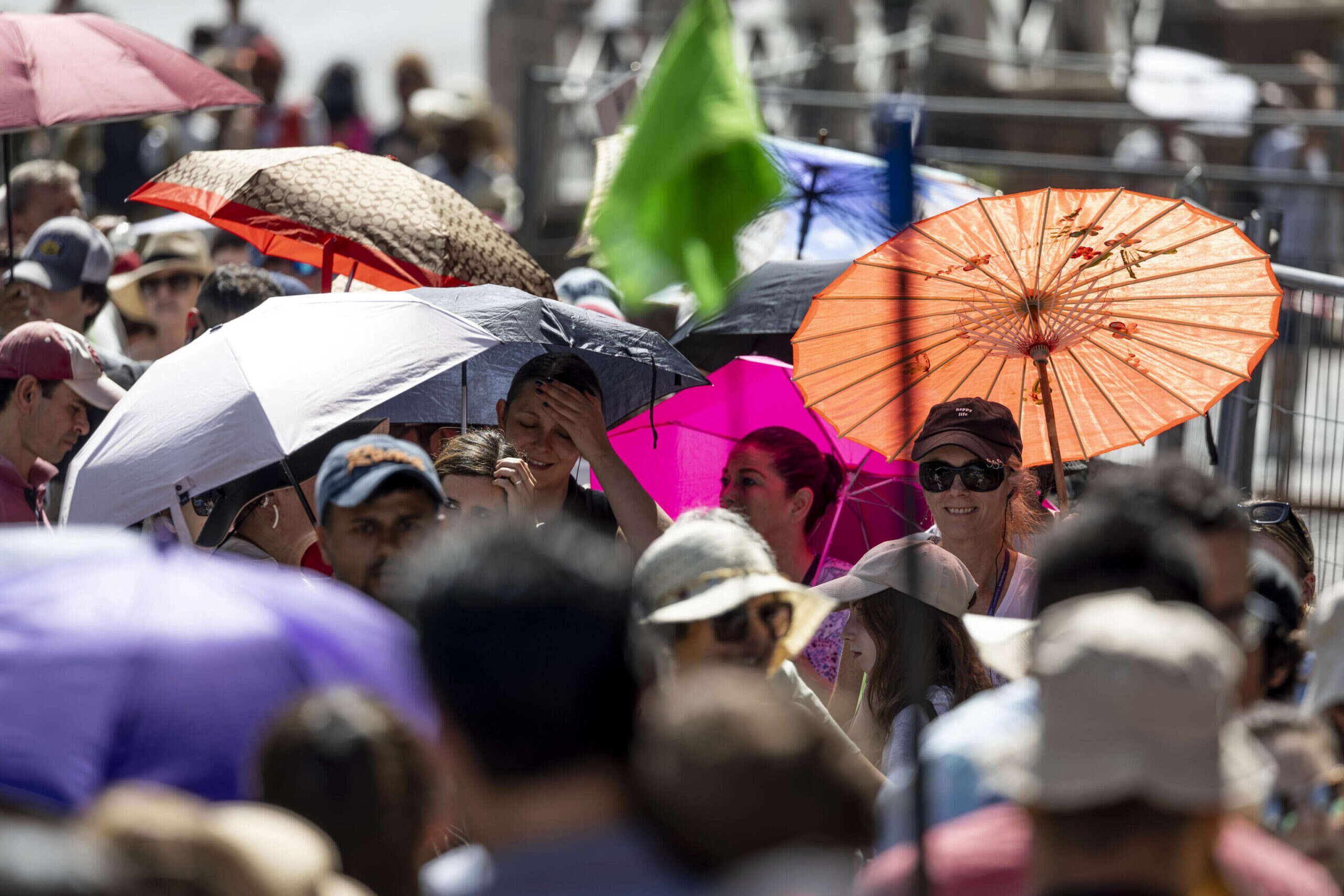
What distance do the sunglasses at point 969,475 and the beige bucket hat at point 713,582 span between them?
4.10 feet

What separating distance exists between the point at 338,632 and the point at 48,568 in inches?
20.1

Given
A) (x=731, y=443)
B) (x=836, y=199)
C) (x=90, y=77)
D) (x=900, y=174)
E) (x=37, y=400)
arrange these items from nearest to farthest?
(x=900, y=174) < (x=37, y=400) < (x=731, y=443) < (x=90, y=77) < (x=836, y=199)

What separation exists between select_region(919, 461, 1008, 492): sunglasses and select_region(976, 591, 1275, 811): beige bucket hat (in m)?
2.42

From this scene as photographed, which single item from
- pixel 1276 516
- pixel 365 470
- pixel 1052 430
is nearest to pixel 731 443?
pixel 1052 430

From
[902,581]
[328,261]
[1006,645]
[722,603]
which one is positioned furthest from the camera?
[328,261]

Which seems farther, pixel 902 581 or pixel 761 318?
pixel 761 318

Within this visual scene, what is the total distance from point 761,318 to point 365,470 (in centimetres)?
232

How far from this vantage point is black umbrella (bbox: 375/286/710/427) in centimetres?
477

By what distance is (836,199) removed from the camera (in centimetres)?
696

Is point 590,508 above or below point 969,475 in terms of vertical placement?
below

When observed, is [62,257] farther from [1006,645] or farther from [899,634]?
[1006,645]

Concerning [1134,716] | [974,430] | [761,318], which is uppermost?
[1134,716]

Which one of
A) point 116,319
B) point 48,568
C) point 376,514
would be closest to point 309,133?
point 116,319

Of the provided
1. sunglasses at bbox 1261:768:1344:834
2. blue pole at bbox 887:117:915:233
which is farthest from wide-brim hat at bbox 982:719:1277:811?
blue pole at bbox 887:117:915:233
